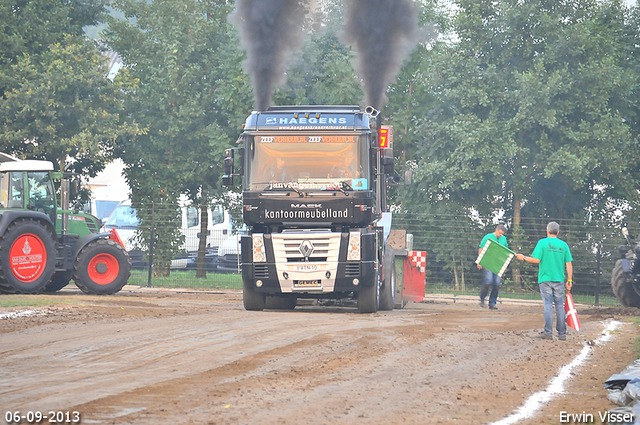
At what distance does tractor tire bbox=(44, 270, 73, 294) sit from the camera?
20.8 meters

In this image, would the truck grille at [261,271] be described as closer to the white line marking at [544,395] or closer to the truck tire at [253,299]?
the truck tire at [253,299]

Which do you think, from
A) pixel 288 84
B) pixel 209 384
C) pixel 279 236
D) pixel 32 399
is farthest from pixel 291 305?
pixel 288 84

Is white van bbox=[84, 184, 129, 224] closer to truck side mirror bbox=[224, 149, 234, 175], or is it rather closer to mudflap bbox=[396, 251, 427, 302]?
mudflap bbox=[396, 251, 427, 302]

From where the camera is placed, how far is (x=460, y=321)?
15211 millimetres

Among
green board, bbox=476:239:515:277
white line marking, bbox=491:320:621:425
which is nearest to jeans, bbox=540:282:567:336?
white line marking, bbox=491:320:621:425

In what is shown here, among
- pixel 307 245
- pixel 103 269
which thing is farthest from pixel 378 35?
pixel 307 245

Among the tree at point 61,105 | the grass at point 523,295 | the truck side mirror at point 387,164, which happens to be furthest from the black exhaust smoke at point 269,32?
the grass at point 523,295

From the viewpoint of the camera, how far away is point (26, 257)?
18438mm

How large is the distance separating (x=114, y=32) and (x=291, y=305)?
17.8 meters

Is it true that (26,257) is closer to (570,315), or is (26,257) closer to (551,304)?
(551,304)

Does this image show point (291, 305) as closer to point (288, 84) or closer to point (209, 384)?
point (209, 384)

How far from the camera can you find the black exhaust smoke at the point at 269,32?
Answer: 66.7 feet

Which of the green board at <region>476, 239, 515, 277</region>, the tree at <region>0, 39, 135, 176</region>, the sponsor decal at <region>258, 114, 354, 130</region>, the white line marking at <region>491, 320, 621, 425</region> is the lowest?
the white line marking at <region>491, 320, 621, 425</region>

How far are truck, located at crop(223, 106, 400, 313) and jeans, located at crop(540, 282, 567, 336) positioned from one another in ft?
11.1
